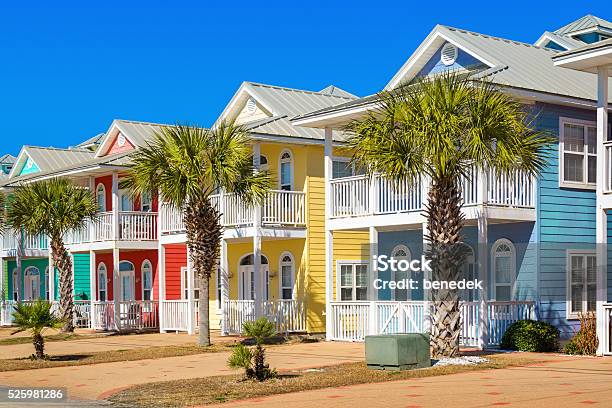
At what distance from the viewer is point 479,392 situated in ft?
49.0

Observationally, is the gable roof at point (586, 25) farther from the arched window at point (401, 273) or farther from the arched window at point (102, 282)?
the arched window at point (102, 282)

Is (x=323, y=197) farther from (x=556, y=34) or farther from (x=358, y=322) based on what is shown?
(x=556, y=34)

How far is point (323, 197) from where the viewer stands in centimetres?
3153

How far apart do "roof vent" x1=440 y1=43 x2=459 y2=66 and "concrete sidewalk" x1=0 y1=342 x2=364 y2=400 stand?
8758 millimetres

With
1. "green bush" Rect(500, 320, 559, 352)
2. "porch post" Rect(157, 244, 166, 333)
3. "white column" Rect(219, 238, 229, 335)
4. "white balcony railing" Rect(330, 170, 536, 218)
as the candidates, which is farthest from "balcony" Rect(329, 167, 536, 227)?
"porch post" Rect(157, 244, 166, 333)

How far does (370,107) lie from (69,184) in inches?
544

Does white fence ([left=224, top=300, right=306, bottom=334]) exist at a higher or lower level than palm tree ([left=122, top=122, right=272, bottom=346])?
→ lower

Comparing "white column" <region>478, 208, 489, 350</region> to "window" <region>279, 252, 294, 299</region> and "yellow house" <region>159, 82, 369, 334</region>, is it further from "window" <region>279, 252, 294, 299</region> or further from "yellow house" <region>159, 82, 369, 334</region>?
"window" <region>279, 252, 294, 299</region>

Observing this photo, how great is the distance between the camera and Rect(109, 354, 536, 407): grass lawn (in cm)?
1542

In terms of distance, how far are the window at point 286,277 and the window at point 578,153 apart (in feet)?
33.6

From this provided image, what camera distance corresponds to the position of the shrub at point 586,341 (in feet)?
67.9

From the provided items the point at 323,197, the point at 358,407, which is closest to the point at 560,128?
the point at 323,197

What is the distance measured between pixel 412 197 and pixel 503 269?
2.93 meters

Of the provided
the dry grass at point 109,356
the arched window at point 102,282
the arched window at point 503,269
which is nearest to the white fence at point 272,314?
the dry grass at point 109,356
